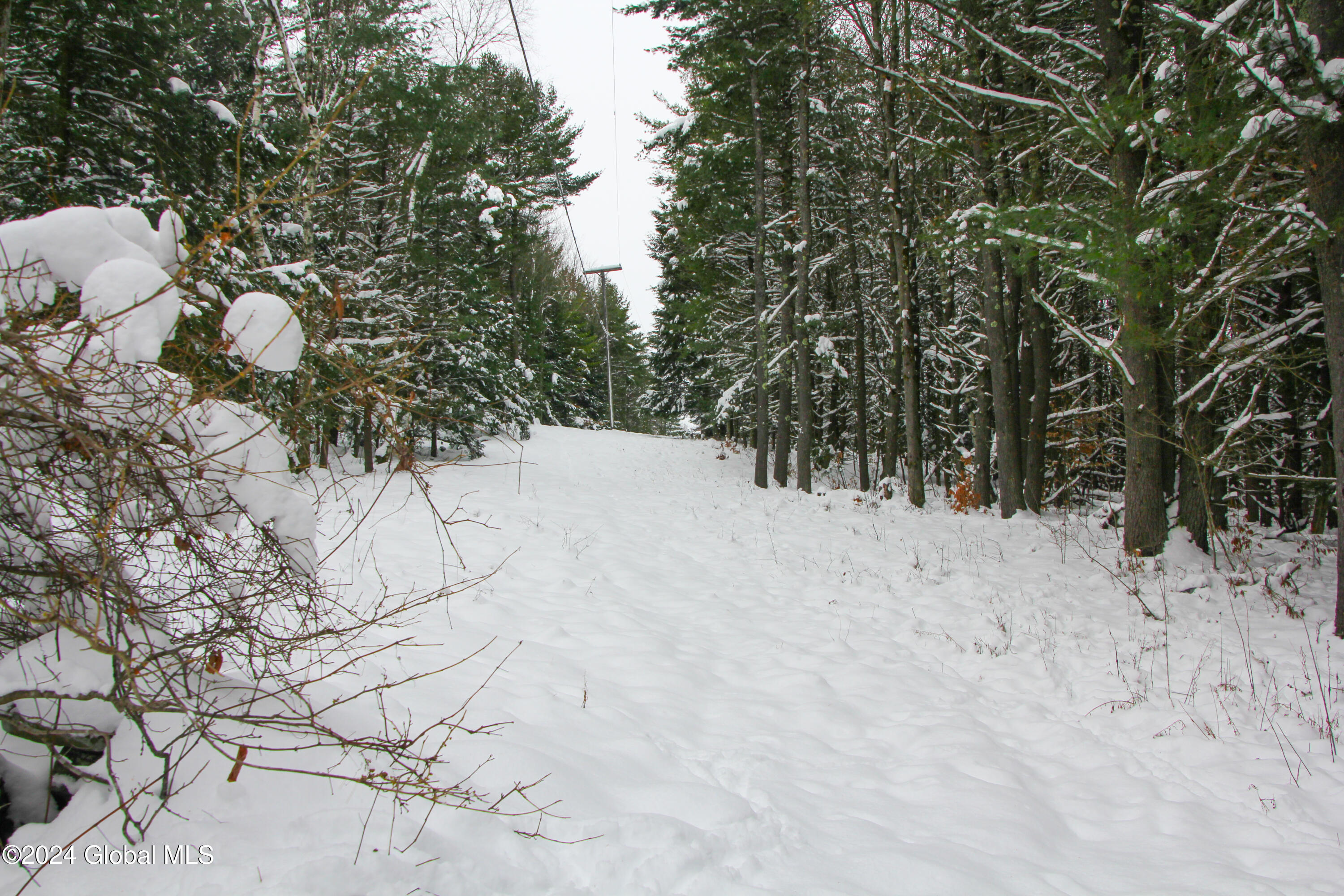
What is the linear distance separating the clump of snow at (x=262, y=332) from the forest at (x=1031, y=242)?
19.8 ft

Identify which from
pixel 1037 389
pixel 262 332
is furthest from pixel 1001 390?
pixel 262 332

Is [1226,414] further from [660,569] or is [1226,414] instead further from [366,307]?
[366,307]

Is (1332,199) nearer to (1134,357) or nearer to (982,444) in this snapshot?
(1134,357)

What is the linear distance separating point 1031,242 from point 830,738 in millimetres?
5123

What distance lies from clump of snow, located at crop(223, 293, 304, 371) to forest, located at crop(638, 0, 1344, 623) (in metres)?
6.03

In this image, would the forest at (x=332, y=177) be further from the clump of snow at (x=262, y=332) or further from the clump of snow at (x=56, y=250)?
the clump of snow at (x=56, y=250)

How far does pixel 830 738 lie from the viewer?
12.3ft

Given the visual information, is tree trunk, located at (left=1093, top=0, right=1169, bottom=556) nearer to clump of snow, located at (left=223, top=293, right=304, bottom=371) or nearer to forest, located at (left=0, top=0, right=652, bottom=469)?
forest, located at (left=0, top=0, right=652, bottom=469)

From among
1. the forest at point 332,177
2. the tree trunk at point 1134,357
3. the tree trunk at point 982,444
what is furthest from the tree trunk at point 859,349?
the forest at point 332,177

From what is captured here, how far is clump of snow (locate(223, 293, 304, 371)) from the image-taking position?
2145 millimetres

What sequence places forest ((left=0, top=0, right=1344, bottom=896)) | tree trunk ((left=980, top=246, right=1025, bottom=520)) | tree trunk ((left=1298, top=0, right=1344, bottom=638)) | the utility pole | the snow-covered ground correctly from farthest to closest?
the utility pole
tree trunk ((left=980, top=246, right=1025, bottom=520))
tree trunk ((left=1298, top=0, right=1344, bottom=638))
the snow-covered ground
forest ((left=0, top=0, right=1344, bottom=896))

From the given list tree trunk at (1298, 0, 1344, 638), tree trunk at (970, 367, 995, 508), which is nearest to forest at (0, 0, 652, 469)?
tree trunk at (1298, 0, 1344, 638)

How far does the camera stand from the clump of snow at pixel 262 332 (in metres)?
2.14

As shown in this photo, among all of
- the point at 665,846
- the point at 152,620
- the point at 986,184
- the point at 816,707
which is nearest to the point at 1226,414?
the point at 986,184
